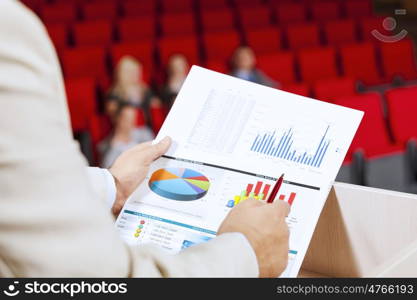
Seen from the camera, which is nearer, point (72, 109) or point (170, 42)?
point (72, 109)

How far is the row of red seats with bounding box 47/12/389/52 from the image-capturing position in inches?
112

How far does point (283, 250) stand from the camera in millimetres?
462

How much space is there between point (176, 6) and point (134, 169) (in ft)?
9.89

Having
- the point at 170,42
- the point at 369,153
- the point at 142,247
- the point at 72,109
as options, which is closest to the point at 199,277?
the point at 142,247

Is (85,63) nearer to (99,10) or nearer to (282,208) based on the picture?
(99,10)

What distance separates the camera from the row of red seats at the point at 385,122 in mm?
1947

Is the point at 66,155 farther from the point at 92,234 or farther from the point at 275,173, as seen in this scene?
the point at 275,173

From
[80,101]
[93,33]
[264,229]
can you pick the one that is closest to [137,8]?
[93,33]

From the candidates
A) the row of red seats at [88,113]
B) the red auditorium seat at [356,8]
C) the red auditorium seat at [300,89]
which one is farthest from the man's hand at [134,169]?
the red auditorium seat at [356,8]

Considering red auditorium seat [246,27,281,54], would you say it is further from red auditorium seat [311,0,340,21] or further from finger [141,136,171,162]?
finger [141,136,171,162]

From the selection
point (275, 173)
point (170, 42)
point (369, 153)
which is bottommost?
point (275, 173)

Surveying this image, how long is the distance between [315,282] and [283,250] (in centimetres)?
4

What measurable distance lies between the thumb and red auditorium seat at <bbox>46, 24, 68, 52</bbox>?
7.41 feet

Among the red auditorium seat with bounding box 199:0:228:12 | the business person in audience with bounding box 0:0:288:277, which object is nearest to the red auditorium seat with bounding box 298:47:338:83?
the red auditorium seat with bounding box 199:0:228:12
